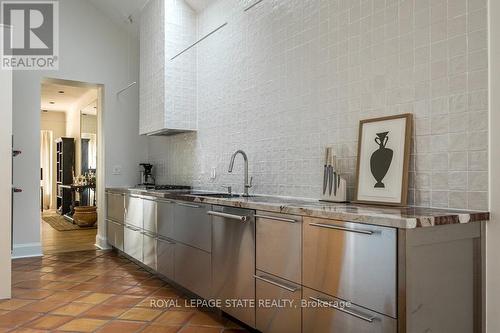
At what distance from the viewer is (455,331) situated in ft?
5.07

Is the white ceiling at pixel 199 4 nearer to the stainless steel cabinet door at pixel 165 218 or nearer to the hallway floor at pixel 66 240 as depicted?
the stainless steel cabinet door at pixel 165 218

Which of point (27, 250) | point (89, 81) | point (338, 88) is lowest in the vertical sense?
point (27, 250)

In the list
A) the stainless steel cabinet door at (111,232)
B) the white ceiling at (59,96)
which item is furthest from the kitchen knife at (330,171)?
the white ceiling at (59,96)

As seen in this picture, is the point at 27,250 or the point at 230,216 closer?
the point at 230,216

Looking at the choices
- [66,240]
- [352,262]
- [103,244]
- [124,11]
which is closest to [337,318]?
[352,262]

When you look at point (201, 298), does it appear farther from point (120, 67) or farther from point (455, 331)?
point (120, 67)

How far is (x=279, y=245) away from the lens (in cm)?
202

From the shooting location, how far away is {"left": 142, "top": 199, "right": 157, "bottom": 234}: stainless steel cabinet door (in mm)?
3563

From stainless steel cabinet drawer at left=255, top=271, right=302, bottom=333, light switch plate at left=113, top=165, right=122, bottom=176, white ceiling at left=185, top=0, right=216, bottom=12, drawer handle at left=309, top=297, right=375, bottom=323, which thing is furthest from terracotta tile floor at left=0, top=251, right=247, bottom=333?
white ceiling at left=185, top=0, right=216, bottom=12

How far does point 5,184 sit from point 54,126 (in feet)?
29.1

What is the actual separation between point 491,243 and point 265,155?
1755 millimetres

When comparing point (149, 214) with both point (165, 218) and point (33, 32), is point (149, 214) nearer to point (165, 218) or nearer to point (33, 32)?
point (165, 218)

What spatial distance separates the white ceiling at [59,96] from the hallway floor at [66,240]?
109 inches

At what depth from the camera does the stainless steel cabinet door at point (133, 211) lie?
12.9ft
